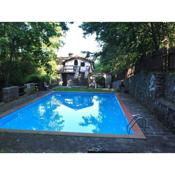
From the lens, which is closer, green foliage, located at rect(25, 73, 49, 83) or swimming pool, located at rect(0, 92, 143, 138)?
swimming pool, located at rect(0, 92, 143, 138)

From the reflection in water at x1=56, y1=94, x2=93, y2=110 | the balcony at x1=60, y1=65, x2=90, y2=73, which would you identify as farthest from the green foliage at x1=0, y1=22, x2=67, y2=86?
the balcony at x1=60, y1=65, x2=90, y2=73

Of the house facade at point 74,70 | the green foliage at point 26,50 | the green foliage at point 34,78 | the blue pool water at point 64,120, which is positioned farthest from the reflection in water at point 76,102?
the house facade at point 74,70

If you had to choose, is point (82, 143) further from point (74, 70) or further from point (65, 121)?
point (74, 70)

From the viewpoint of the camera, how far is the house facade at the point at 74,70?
34312 mm

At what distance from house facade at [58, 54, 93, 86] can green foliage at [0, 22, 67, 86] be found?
13.6m

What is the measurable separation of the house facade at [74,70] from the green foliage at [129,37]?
14801mm

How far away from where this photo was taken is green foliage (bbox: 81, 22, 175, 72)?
13.7 m

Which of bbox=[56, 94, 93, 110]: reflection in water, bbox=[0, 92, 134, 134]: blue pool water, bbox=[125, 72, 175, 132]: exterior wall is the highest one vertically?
bbox=[125, 72, 175, 132]: exterior wall

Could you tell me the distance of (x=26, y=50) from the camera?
16375mm

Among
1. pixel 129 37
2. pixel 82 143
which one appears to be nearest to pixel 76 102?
pixel 129 37

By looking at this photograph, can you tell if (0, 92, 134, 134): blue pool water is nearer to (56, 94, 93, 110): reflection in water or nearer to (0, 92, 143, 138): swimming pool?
(0, 92, 143, 138): swimming pool

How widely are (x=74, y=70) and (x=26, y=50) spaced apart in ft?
61.4
